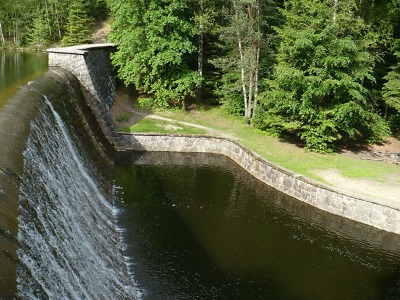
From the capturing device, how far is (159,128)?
23625 mm

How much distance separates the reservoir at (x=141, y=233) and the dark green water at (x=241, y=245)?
43 mm

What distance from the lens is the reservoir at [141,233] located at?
8008 millimetres

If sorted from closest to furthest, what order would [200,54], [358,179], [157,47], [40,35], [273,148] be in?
[358,179] → [273,148] → [157,47] → [200,54] → [40,35]

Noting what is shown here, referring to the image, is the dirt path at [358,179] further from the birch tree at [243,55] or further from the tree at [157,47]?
the birch tree at [243,55]

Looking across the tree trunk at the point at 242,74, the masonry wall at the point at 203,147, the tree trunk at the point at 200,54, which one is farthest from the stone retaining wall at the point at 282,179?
the tree trunk at the point at 200,54

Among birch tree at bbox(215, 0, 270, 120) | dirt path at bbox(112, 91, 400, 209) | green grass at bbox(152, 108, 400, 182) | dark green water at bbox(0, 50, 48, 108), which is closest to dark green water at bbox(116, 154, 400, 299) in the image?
dirt path at bbox(112, 91, 400, 209)

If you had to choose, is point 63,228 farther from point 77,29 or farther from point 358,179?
point 77,29

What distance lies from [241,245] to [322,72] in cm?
1137

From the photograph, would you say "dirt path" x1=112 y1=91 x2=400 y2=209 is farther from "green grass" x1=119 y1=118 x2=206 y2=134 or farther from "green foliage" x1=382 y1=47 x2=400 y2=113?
"green foliage" x1=382 y1=47 x2=400 y2=113

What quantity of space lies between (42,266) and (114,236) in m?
5.71

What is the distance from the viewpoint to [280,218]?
15.7 metres

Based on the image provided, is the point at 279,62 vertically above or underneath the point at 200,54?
underneath

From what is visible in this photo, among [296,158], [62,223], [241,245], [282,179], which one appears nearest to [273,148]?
[296,158]

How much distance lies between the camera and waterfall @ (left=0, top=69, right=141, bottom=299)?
286 inches
